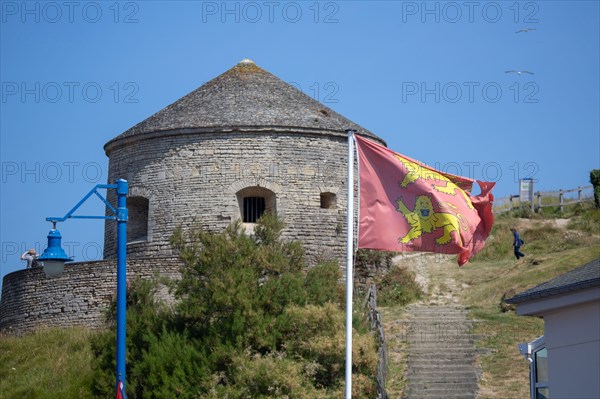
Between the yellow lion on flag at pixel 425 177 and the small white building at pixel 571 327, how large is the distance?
193 centimetres

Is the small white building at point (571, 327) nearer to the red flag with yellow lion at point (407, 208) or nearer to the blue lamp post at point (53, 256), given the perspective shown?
the red flag with yellow lion at point (407, 208)

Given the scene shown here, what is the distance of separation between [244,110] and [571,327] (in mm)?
22337

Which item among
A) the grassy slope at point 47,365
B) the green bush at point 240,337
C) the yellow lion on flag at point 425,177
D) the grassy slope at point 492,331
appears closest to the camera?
the yellow lion on flag at point 425,177

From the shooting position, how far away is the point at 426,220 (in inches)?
699

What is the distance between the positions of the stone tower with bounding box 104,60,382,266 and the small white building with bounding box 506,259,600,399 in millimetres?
19750

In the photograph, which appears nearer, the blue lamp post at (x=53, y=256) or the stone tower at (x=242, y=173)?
the blue lamp post at (x=53, y=256)

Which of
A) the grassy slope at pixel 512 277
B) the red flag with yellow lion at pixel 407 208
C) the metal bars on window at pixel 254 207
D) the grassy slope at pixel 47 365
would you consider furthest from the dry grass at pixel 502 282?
the grassy slope at pixel 47 365

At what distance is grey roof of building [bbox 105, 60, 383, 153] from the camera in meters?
37.3

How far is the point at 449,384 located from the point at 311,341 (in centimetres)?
301

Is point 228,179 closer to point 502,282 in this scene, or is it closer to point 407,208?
point 502,282

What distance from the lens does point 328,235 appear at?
1457 inches

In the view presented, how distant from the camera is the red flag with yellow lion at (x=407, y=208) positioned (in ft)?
57.6

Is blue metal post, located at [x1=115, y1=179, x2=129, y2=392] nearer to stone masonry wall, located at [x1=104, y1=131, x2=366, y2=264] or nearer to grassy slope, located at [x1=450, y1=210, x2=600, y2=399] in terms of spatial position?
grassy slope, located at [x1=450, y1=210, x2=600, y2=399]

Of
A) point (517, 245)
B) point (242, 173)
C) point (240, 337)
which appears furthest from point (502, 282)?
point (240, 337)
